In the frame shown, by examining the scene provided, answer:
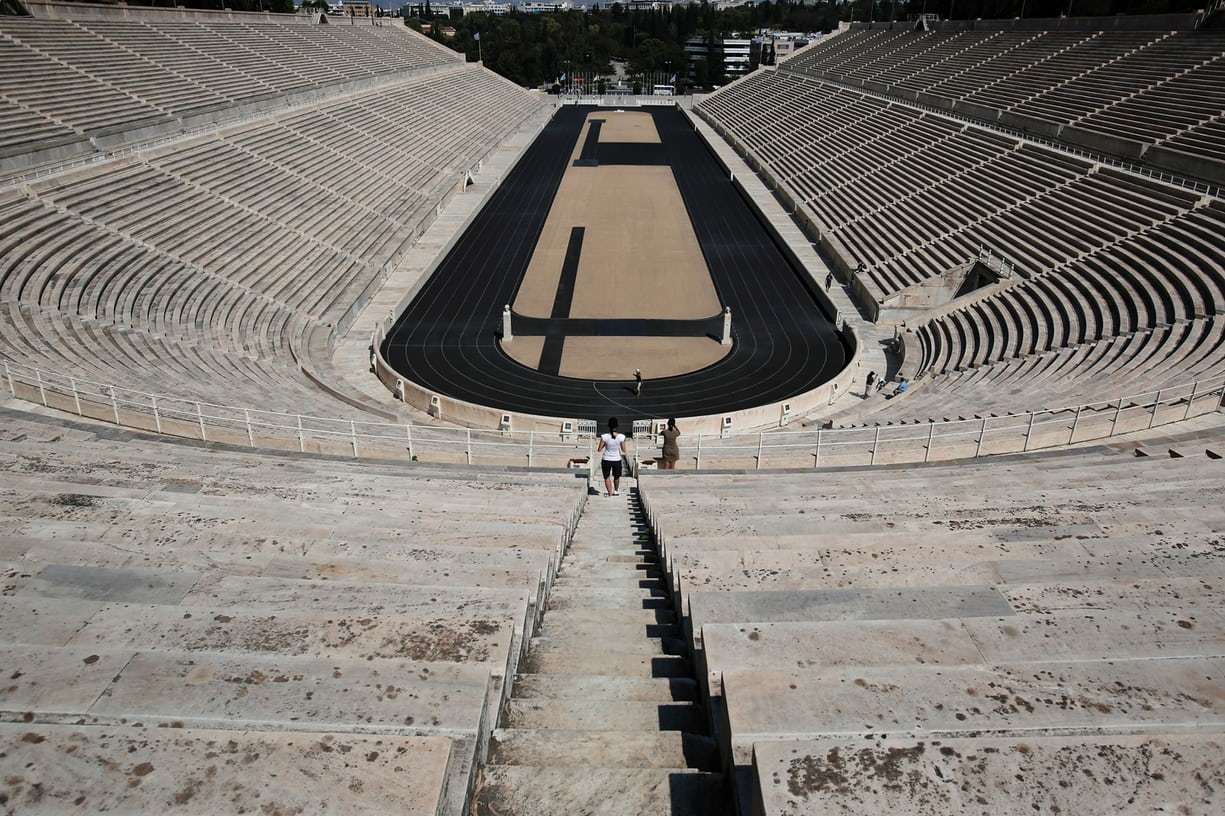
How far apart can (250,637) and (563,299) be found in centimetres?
2210

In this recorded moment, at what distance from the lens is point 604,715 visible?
4352mm

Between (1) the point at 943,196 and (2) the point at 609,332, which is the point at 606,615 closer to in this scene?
(2) the point at 609,332

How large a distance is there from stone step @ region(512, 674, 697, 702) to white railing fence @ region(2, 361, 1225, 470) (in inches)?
295

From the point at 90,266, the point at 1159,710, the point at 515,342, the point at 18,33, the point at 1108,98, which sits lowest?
the point at 515,342

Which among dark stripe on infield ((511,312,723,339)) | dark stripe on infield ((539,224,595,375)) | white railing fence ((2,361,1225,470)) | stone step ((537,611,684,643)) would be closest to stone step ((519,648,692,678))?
stone step ((537,611,684,643))

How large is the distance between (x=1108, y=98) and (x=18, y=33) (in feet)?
141

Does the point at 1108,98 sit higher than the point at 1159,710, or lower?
higher

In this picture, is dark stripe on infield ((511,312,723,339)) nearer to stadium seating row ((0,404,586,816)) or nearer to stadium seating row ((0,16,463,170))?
stadium seating row ((0,16,463,170))

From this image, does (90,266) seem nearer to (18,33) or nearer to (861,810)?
(18,33)

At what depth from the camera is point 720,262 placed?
30.4 meters

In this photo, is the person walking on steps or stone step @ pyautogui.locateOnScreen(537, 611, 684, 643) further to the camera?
the person walking on steps

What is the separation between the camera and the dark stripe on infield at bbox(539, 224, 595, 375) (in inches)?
830

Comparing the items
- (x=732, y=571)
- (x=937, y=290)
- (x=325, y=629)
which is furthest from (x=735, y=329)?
(x=325, y=629)

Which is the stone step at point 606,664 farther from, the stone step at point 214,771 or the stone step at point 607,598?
the stone step at point 214,771
